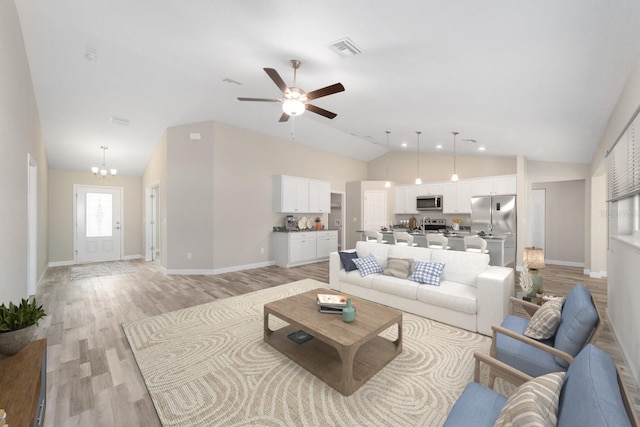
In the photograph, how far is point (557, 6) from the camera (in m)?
1.76

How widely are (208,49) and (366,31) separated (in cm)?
194

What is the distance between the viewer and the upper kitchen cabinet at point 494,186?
6.62 metres

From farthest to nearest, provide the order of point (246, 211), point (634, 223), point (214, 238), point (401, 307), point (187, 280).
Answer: point (246, 211) < point (214, 238) < point (187, 280) < point (401, 307) < point (634, 223)

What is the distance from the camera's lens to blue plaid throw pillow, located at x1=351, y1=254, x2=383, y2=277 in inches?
162

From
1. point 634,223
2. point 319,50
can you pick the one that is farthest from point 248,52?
point 634,223

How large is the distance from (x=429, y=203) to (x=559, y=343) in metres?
6.44

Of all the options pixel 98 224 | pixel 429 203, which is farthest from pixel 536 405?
pixel 98 224

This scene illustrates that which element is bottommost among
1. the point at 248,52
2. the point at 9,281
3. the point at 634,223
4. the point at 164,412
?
the point at 164,412

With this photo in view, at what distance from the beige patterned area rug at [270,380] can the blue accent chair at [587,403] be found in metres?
0.59

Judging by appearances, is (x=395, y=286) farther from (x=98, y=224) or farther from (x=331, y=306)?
(x=98, y=224)

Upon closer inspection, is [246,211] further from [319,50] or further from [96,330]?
[319,50]

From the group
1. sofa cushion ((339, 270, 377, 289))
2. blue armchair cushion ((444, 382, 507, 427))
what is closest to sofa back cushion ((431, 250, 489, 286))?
sofa cushion ((339, 270, 377, 289))

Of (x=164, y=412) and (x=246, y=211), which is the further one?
(x=246, y=211)

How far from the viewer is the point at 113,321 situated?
3.46m
